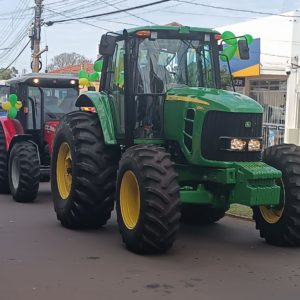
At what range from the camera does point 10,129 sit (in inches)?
496

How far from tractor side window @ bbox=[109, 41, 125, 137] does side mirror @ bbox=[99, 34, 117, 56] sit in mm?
276

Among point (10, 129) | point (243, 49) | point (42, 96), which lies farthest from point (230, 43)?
point (10, 129)

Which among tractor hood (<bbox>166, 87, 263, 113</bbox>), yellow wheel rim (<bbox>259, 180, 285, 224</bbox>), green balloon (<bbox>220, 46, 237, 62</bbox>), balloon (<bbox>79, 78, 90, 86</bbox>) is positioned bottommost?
yellow wheel rim (<bbox>259, 180, 285, 224</bbox>)

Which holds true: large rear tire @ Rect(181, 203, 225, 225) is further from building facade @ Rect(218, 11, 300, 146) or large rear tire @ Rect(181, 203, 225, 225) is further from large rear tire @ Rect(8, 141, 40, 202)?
building facade @ Rect(218, 11, 300, 146)

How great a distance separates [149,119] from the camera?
7.92 metres

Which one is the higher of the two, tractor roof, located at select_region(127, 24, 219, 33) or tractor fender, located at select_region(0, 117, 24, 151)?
tractor roof, located at select_region(127, 24, 219, 33)

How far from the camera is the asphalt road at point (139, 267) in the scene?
5.61 metres

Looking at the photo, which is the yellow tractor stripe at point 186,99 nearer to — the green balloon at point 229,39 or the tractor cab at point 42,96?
the green balloon at point 229,39

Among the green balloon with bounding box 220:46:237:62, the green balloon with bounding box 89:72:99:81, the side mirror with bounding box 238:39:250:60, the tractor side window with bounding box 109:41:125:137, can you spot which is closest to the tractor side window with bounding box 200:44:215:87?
the green balloon with bounding box 220:46:237:62

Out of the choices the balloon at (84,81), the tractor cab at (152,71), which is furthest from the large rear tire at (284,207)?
the balloon at (84,81)

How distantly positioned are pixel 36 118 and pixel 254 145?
20.6 ft

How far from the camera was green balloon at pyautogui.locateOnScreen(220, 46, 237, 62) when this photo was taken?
8.41 metres

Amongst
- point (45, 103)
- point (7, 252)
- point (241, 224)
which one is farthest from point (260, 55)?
point (7, 252)

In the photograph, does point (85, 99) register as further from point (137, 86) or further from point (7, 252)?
point (7, 252)
